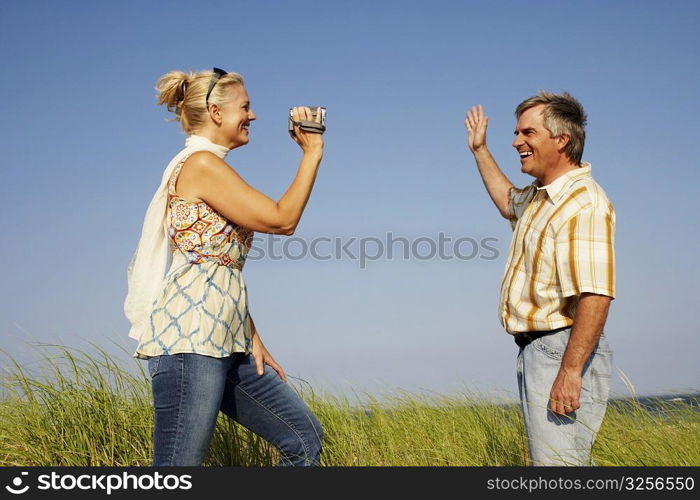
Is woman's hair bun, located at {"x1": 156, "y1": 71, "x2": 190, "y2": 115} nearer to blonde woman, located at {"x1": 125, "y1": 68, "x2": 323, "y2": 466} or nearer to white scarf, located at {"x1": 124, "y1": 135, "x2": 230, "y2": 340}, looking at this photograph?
blonde woman, located at {"x1": 125, "y1": 68, "x2": 323, "y2": 466}

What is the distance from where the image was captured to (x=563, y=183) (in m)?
3.05

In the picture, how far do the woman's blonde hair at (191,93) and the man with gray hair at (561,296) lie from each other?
1.55 metres

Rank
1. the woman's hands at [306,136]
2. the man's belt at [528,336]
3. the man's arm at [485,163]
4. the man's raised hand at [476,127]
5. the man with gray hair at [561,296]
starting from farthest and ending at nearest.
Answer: the man's raised hand at [476,127], the man's arm at [485,163], the man's belt at [528,336], the man with gray hair at [561,296], the woman's hands at [306,136]

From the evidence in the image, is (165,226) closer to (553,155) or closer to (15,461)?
(553,155)

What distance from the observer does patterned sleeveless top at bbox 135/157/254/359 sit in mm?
2514

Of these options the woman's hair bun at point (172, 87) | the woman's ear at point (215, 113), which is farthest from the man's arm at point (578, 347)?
the woman's hair bun at point (172, 87)

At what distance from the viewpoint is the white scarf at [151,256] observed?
8.89 ft

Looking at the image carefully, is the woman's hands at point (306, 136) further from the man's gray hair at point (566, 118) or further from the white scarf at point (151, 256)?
the man's gray hair at point (566, 118)

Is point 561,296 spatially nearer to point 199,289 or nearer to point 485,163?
point 485,163

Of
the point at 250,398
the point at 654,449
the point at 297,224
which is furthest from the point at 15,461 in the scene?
the point at 654,449

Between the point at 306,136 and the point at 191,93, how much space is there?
2.06 ft

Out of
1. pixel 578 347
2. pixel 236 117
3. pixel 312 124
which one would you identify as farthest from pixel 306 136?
pixel 578 347
